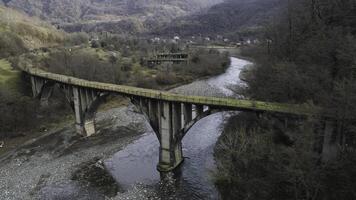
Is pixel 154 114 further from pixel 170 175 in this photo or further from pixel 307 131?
pixel 307 131

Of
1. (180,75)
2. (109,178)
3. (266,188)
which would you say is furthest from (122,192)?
(180,75)

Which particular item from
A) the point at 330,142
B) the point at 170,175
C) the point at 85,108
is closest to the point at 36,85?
the point at 85,108

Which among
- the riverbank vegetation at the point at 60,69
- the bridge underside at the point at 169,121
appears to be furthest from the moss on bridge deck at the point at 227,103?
the riverbank vegetation at the point at 60,69

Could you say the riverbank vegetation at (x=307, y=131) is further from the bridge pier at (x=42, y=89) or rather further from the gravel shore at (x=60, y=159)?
the bridge pier at (x=42, y=89)

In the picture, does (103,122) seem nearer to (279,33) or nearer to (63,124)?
(63,124)

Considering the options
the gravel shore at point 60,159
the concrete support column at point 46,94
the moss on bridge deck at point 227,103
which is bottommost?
the gravel shore at point 60,159

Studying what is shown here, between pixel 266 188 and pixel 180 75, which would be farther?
pixel 180 75

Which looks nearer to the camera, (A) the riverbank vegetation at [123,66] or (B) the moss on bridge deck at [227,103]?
(B) the moss on bridge deck at [227,103]

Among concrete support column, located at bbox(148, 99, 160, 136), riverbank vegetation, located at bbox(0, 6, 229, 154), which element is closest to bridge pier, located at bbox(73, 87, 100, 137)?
riverbank vegetation, located at bbox(0, 6, 229, 154)
